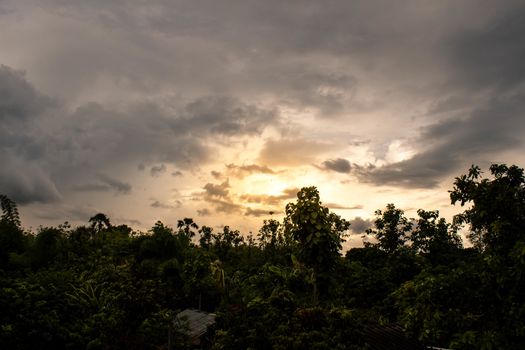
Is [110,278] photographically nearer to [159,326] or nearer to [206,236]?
[159,326]

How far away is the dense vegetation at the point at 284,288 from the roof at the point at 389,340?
137cm

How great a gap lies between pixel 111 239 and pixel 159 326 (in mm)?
22666

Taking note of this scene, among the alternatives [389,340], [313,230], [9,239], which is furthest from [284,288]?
[9,239]

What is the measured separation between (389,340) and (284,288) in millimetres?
8997

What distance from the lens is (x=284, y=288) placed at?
2541cm

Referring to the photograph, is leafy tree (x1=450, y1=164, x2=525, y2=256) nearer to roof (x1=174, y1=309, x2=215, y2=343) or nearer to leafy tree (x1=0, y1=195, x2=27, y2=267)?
roof (x1=174, y1=309, x2=215, y2=343)

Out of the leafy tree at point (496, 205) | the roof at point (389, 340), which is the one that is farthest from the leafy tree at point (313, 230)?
the leafy tree at point (496, 205)

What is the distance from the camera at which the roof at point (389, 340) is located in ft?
55.2

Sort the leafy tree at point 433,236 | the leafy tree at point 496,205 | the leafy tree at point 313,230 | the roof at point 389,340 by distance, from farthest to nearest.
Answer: the leafy tree at point 433,236, the leafy tree at point 313,230, the roof at point 389,340, the leafy tree at point 496,205

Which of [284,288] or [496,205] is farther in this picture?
[284,288]

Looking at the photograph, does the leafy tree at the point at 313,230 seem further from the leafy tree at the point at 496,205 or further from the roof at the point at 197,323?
the leafy tree at the point at 496,205

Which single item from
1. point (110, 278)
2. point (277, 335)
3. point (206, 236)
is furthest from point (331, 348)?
point (206, 236)

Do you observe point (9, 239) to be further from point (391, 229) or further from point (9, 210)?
point (391, 229)

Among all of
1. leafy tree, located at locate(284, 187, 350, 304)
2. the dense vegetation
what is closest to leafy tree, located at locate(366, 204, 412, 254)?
the dense vegetation
